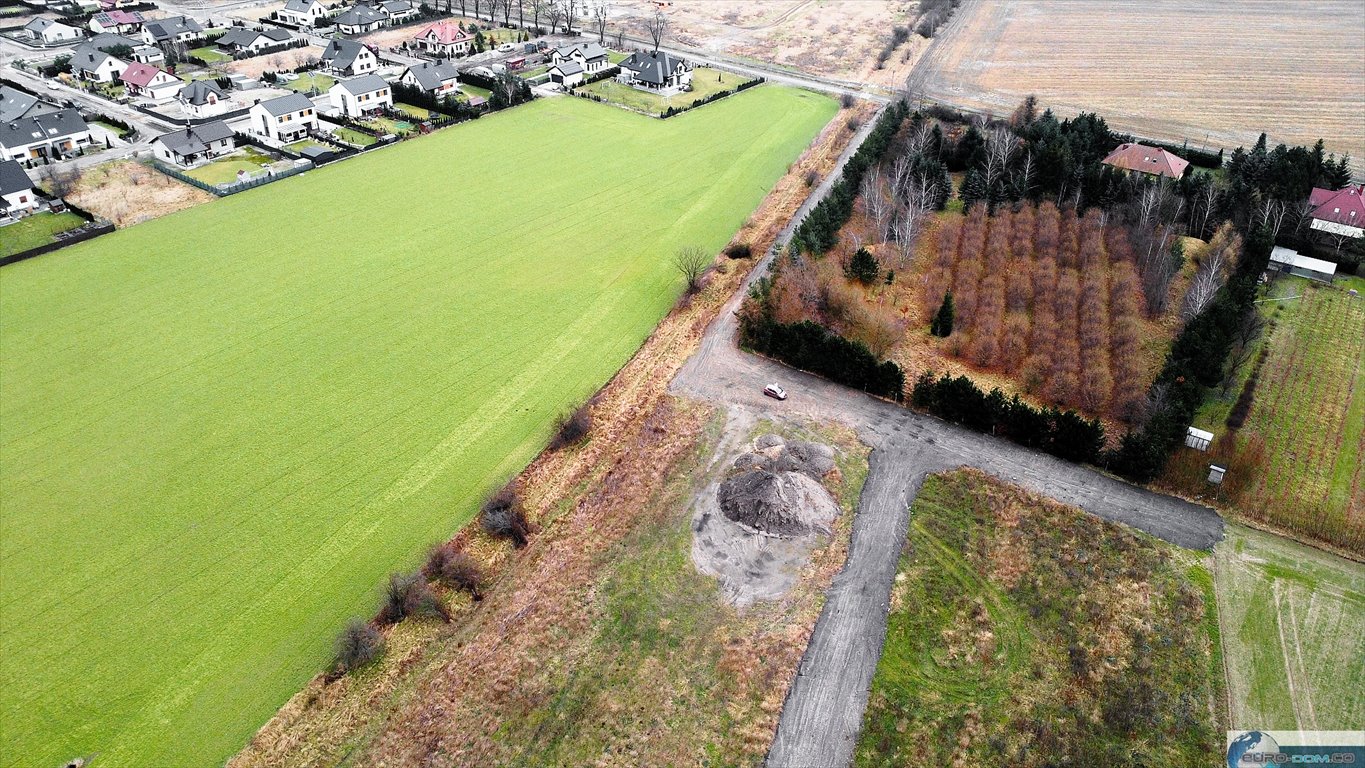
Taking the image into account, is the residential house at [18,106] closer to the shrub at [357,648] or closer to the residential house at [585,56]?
the residential house at [585,56]

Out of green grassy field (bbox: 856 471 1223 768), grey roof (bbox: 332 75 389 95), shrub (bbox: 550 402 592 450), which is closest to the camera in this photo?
green grassy field (bbox: 856 471 1223 768)

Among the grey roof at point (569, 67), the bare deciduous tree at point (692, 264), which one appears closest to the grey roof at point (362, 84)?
the grey roof at point (569, 67)

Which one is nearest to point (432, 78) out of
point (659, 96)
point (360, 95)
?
point (360, 95)

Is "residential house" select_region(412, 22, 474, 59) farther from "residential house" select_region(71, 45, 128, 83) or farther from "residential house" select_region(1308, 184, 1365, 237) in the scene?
"residential house" select_region(1308, 184, 1365, 237)

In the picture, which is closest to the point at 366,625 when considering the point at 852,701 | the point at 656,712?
the point at 656,712

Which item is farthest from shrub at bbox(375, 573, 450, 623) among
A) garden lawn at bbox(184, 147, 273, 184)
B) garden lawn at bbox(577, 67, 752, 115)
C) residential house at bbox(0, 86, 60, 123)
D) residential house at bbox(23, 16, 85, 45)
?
residential house at bbox(23, 16, 85, 45)

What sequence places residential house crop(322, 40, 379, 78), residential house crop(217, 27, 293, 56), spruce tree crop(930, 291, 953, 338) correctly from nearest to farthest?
1. spruce tree crop(930, 291, 953, 338)
2. residential house crop(322, 40, 379, 78)
3. residential house crop(217, 27, 293, 56)

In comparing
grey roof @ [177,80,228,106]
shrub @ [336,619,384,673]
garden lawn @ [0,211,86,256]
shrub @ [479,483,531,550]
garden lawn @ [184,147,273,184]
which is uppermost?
grey roof @ [177,80,228,106]

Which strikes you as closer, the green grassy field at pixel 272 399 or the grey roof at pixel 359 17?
the green grassy field at pixel 272 399
